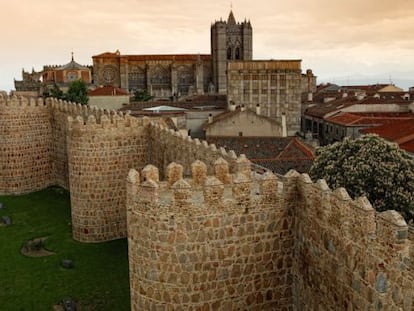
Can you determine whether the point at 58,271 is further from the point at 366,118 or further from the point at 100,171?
the point at 366,118

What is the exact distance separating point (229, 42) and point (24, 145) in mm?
83128

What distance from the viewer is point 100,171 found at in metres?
17.1

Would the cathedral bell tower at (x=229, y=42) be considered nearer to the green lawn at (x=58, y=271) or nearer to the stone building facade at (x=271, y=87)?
the stone building facade at (x=271, y=87)

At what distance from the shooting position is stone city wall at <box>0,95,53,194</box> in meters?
23.3

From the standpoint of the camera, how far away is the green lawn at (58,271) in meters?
13.6

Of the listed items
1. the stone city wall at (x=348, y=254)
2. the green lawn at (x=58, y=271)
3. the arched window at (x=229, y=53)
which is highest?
the arched window at (x=229, y=53)

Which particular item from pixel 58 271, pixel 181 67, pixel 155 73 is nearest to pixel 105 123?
pixel 58 271

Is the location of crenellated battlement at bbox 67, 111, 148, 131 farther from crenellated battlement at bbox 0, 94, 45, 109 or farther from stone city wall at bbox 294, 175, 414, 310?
stone city wall at bbox 294, 175, 414, 310

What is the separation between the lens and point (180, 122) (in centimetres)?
3719

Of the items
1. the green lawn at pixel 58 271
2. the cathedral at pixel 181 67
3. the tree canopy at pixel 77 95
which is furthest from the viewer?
the cathedral at pixel 181 67

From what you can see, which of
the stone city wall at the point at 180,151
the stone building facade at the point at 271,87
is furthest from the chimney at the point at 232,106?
the stone city wall at the point at 180,151

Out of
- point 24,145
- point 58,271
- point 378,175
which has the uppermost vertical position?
point 24,145

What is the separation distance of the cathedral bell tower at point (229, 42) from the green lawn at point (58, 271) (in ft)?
267

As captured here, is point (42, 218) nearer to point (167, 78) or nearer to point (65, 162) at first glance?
point (65, 162)
